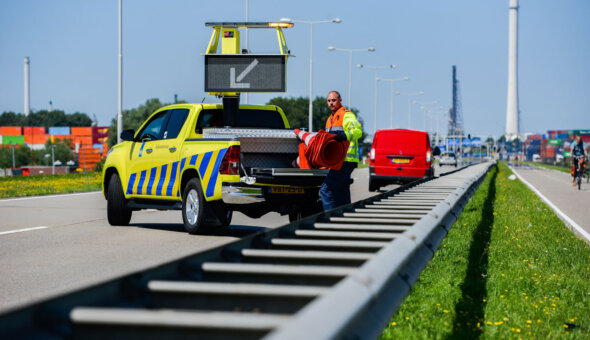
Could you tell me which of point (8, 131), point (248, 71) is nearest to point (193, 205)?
point (248, 71)

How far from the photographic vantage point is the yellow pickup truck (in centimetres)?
1124

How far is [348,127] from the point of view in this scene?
34.0 feet

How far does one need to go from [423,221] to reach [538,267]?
12.9 ft

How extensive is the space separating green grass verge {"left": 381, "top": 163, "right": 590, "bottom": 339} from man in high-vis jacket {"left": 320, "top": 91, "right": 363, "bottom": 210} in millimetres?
1421

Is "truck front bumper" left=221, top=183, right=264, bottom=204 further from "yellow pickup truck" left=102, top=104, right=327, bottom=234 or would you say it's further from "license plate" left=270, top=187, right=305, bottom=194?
"license plate" left=270, top=187, right=305, bottom=194

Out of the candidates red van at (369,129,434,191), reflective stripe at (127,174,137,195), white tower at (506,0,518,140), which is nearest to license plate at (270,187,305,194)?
reflective stripe at (127,174,137,195)

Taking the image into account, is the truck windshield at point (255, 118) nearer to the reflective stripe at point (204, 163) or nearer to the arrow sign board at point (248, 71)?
the reflective stripe at point (204, 163)

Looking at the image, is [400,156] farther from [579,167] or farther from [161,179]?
[161,179]

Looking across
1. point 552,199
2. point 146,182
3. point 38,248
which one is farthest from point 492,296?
point 552,199

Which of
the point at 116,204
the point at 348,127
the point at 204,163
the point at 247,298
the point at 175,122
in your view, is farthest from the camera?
the point at 116,204

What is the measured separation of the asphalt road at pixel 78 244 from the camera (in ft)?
26.3

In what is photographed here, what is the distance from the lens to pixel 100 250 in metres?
10.5

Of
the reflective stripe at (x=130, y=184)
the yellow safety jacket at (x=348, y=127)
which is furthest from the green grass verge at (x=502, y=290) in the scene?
the reflective stripe at (x=130, y=184)

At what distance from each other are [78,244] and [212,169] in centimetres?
195
